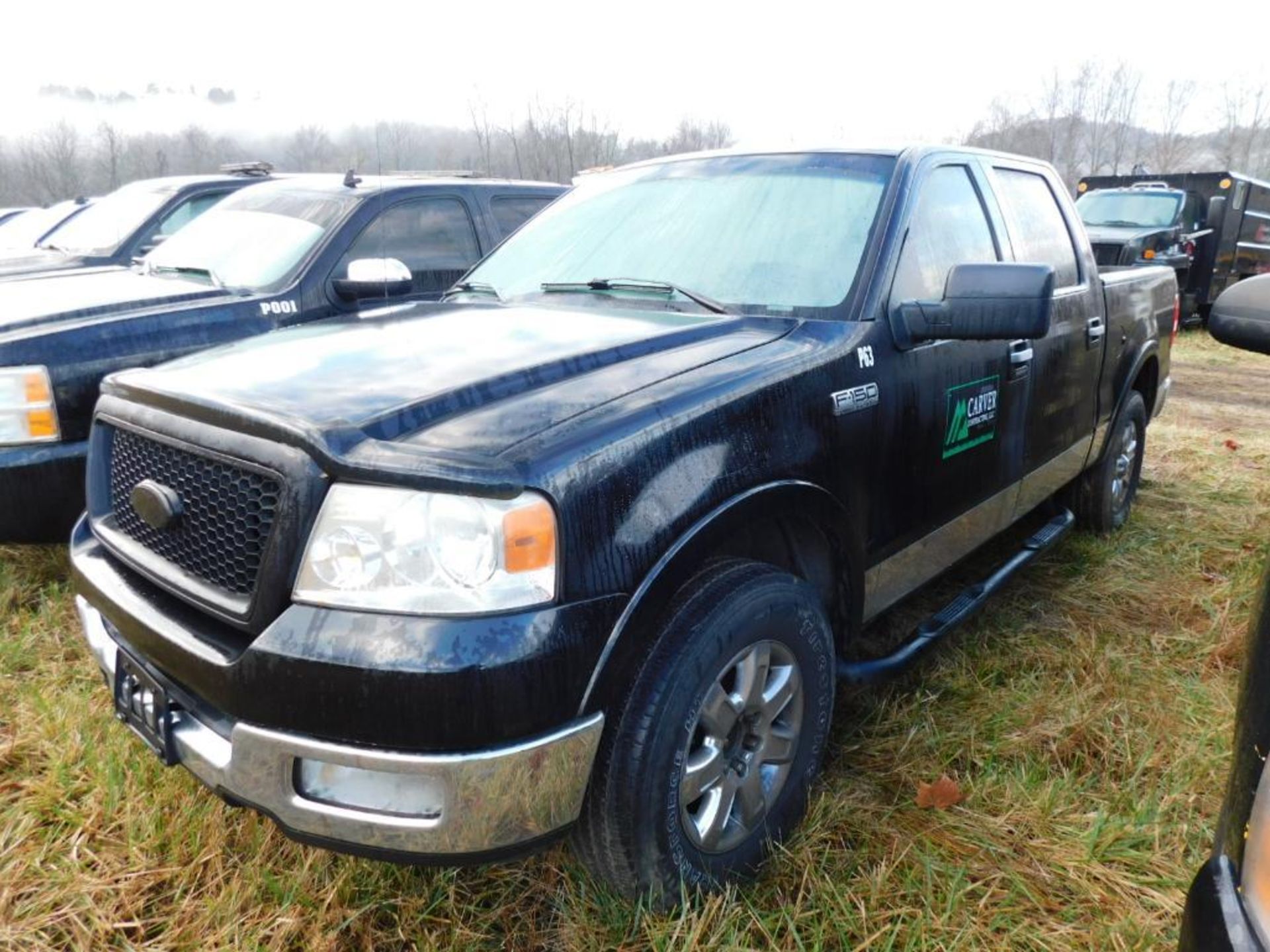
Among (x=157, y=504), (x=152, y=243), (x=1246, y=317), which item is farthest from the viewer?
(x=152, y=243)

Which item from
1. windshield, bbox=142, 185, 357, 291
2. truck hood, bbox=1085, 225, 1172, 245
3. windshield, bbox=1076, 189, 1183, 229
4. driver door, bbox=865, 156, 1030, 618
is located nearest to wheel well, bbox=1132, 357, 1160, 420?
driver door, bbox=865, 156, 1030, 618

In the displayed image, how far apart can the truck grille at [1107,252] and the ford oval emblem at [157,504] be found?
41.6 feet

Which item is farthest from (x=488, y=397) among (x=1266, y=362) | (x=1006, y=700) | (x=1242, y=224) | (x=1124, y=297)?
(x=1242, y=224)

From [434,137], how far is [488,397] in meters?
13.4

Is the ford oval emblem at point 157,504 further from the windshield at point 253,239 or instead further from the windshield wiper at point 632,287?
the windshield at point 253,239

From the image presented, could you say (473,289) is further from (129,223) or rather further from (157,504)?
(129,223)

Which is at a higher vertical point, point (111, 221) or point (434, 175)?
point (434, 175)

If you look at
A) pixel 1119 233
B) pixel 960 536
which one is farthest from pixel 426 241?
pixel 1119 233

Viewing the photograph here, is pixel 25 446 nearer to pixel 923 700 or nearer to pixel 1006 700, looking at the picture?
pixel 923 700

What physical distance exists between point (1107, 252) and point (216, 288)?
1169 centimetres

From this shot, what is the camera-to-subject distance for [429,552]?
158cm

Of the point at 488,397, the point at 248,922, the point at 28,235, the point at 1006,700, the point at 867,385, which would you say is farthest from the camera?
the point at 28,235

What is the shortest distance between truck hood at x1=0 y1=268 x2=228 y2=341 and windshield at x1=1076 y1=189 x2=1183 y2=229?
41.1 ft

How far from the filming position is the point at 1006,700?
2896mm
